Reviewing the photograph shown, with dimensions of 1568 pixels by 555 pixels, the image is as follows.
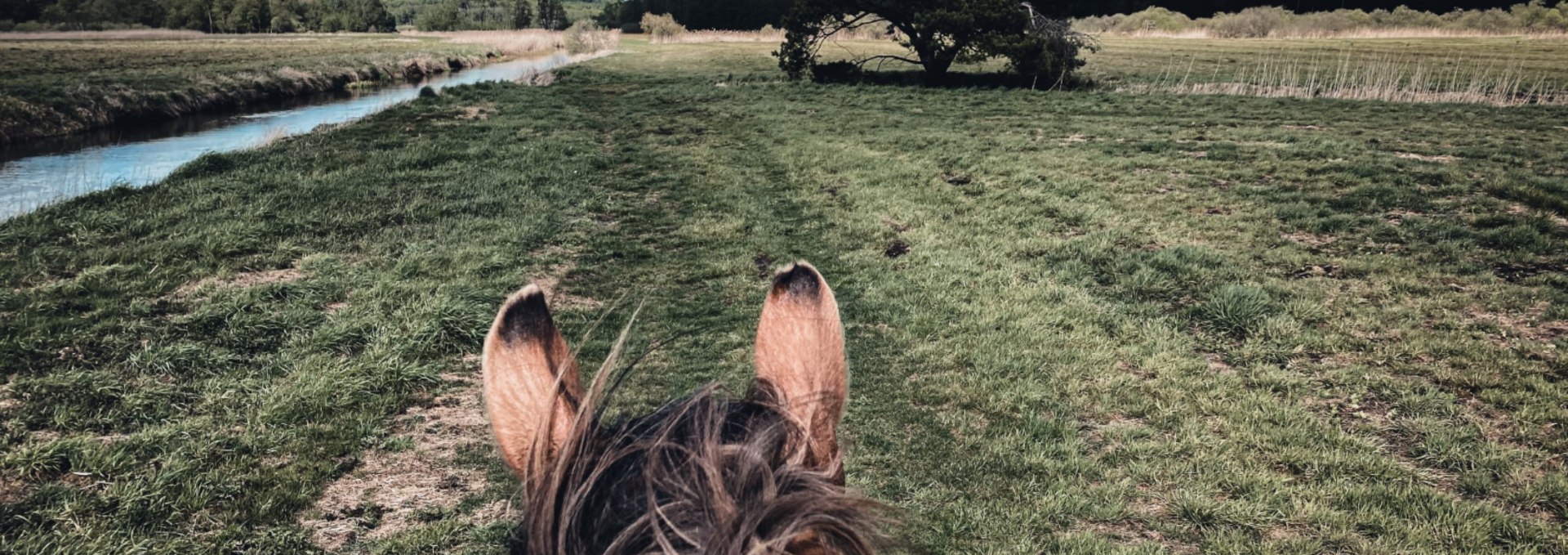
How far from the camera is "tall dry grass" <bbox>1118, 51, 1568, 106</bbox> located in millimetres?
14453

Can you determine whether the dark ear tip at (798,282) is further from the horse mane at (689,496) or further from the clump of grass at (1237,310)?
the clump of grass at (1237,310)

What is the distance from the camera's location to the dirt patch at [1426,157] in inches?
342

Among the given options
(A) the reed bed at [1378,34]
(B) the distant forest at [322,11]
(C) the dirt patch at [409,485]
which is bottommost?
(C) the dirt patch at [409,485]

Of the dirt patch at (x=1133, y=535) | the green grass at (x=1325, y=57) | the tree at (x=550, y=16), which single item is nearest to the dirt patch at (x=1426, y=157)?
the dirt patch at (x=1133, y=535)

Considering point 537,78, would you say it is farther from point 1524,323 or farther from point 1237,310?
point 1524,323

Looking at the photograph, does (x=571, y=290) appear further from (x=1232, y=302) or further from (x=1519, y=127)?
(x=1519, y=127)

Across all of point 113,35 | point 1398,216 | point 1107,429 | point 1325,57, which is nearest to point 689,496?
point 1107,429

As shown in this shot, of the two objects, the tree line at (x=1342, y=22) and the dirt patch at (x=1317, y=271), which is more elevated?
the tree line at (x=1342, y=22)

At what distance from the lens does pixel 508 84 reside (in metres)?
20.1

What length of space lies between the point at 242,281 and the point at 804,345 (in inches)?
249

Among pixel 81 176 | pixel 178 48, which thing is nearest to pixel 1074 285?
pixel 81 176

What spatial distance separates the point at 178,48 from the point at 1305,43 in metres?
51.7

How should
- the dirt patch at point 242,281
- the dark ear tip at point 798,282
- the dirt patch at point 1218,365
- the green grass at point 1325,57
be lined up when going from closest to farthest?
the dark ear tip at point 798,282 → the dirt patch at point 1218,365 → the dirt patch at point 242,281 → the green grass at point 1325,57

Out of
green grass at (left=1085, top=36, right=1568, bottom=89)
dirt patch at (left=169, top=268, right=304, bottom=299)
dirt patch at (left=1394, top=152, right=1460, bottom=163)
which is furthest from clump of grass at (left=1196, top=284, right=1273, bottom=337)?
green grass at (left=1085, top=36, right=1568, bottom=89)
